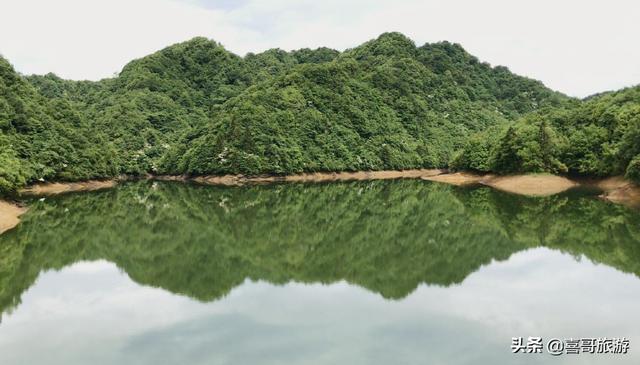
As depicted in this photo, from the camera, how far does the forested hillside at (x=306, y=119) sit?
2938 inches

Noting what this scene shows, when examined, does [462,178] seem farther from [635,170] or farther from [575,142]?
[635,170]

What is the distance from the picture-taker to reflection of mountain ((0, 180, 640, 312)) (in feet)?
74.7

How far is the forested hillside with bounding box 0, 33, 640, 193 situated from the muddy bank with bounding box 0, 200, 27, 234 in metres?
1.58

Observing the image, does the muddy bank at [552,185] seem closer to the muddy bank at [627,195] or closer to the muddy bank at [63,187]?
the muddy bank at [627,195]

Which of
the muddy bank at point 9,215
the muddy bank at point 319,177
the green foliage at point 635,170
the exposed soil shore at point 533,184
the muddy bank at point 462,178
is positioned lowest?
the muddy bank at point 319,177

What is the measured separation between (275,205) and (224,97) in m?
111

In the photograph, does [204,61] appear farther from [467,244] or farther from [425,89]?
[467,244]

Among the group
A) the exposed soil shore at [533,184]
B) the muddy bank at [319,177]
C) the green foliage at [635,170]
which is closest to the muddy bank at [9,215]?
the green foliage at [635,170]

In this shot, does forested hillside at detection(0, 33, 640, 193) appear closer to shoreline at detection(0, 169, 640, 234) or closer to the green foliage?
the green foliage

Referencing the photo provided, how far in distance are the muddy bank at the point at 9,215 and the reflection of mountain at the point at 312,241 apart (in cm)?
104

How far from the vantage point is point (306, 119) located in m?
122

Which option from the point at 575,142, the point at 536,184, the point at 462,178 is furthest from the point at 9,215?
the point at 462,178
